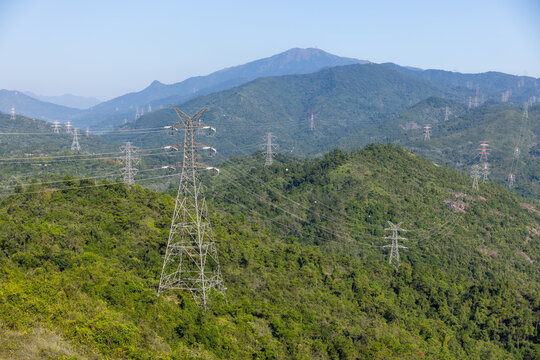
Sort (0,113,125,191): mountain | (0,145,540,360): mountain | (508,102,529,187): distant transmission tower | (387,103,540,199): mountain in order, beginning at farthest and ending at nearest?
1. (387,103,540,199): mountain
2. (508,102,529,187): distant transmission tower
3. (0,113,125,191): mountain
4. (0,145,540,360): mountain

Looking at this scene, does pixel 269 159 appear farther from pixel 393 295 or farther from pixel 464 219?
pixel 393 295

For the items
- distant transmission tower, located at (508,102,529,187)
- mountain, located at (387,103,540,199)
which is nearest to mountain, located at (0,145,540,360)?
distant transmission tower, located at (508,102,529,187)

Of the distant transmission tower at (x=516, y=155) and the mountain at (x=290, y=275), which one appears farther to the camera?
the distant transmission tower at (x=516, y=155)

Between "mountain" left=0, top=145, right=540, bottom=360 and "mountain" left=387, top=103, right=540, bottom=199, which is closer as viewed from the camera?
"mountain" left=0, top=145, right=540, bottom=360

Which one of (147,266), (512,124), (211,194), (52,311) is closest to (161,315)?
(52,311)

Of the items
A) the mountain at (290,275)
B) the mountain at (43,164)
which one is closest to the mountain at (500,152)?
the mountain at (290,275)

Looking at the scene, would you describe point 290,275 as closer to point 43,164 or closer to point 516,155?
point 43,164

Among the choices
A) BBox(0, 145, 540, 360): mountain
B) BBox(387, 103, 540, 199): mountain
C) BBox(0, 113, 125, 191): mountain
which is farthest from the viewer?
BBox(387, 103, 540, 199): mountain

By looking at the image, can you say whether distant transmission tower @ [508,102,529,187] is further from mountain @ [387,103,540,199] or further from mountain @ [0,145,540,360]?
mountain @ [0,145,540,360]

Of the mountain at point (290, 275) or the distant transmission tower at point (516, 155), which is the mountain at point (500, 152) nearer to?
the distant transmission tower at point (516, 155)

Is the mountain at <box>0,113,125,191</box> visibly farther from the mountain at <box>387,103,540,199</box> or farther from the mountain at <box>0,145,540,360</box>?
the mountain at <box>387,103,540,199</box>
